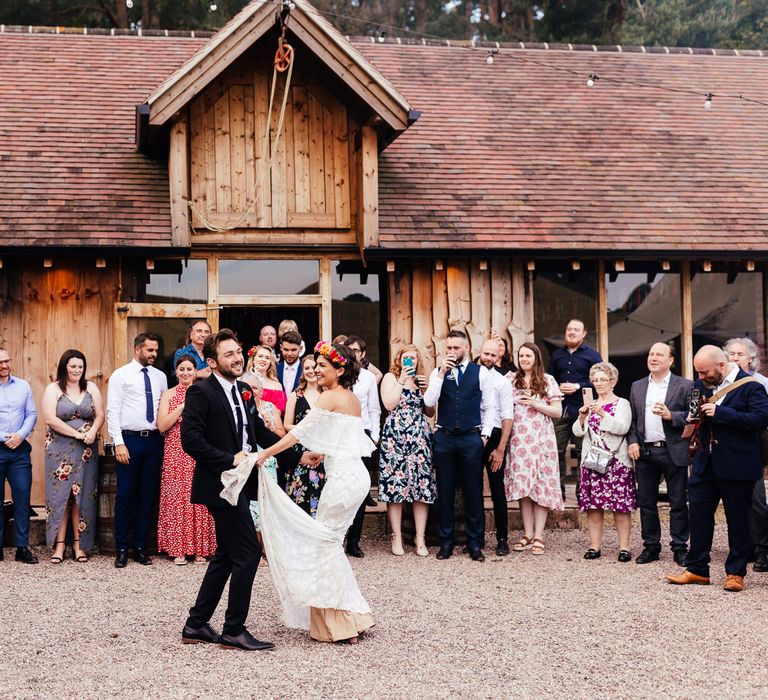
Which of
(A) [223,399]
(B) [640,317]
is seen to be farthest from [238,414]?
(B) [640,317]

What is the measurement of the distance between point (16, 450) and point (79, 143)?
4.61 m

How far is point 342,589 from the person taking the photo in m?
6.39

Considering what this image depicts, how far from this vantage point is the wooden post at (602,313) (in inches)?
502

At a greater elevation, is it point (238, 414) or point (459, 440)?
point (238, 414)

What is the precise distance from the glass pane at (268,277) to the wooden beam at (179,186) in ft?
2.06

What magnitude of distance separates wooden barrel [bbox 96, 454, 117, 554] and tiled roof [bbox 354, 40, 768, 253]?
13.0 feet

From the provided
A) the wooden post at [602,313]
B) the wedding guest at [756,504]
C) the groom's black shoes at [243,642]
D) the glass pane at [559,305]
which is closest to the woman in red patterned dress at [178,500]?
the groom's black shoes at [243,642]

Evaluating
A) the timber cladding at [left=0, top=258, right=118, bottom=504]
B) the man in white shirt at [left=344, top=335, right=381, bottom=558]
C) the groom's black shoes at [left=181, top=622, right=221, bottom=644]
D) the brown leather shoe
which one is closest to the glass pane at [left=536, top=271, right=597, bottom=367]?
the man in white shirt at [left=344, top=335, right=381, bottom=558]

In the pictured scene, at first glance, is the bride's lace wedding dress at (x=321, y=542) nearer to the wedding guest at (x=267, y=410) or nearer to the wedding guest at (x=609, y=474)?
the wedding guest at (x=267, y=410)

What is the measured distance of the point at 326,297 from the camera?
12031 mm

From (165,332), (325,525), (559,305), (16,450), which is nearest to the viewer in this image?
(325,525)

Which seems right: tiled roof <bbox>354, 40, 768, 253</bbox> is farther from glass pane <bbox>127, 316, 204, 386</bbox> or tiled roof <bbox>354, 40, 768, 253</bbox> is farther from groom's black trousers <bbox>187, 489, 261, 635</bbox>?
groom's black trousers <bbox>187, 489, 261, 635</bbox>

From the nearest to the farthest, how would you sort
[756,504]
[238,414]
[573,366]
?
[238,414] < [756,504] < [573,366]

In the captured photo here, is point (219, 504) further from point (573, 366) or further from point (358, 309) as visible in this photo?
point (358, 309)
